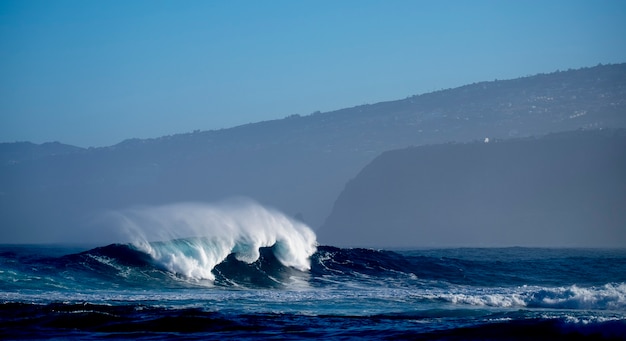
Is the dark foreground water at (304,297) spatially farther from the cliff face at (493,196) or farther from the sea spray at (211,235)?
the cliff face at (493,196)

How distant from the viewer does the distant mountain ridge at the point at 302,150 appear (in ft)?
491

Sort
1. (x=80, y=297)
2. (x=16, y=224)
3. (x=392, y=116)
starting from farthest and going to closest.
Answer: (x=392, y=116)
(x=16, y=224)
(x=80, y=297)

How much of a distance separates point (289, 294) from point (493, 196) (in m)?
65.3

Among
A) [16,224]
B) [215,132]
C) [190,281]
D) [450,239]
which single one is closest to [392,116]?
[215,132]

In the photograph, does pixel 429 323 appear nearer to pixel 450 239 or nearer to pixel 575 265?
pixel 575 265

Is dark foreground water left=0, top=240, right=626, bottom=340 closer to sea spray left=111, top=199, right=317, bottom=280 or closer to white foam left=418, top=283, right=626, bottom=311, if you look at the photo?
white foam left=418, top=283, right=626, bottom=311

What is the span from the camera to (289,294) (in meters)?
27.3

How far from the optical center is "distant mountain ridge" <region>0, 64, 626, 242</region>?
491ft

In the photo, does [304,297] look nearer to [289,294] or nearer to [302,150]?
[289,294]

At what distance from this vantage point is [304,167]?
15800 cm

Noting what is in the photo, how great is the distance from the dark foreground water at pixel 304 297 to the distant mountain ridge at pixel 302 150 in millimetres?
97662

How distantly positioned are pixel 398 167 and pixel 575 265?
188 feet

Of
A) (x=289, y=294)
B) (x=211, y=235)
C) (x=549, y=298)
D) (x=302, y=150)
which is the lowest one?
(x=289, y=294)

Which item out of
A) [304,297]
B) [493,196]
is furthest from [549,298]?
[493,196]
